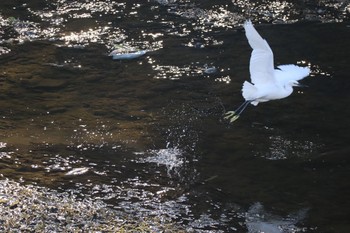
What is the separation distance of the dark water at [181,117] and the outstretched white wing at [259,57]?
2.64ft

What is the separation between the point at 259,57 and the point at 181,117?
5.13 feet

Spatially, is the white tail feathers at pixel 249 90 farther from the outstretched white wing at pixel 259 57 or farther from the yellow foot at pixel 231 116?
the yellow foot at pixel 231 116

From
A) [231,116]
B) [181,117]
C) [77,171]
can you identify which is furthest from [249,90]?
[77,171]

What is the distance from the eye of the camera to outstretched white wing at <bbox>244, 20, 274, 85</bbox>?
4453mm

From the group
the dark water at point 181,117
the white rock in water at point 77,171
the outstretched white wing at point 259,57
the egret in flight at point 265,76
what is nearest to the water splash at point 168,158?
the dark water at point 181,117

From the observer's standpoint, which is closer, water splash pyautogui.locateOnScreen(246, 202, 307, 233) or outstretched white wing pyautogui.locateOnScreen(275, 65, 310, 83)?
water splash pyautogui.locateOnScreen(246, 202, 307, 233)

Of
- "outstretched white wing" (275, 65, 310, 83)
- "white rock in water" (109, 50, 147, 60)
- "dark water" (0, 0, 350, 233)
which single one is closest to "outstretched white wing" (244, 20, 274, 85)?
"outstretched white wing" (275, 65, 310, 83)

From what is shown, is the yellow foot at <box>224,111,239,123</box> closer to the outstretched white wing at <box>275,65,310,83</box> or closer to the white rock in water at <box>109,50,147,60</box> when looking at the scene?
the outstretched white wing at <box>275,65,310,83</box>

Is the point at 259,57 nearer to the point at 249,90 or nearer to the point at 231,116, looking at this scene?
the point at 249,90

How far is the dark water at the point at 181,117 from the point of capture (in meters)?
4.74

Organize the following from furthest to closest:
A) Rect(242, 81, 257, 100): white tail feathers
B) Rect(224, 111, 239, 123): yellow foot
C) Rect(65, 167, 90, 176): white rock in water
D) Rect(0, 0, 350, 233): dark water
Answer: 1. Rect(224, 111, 239, 123): yellow foot
2. Rect(65, 167, 90, 176): white rock in water
3. Rect(242, 81, 257, 100): white tail feathers
4. Rect(0, 0, 350, 233): dark water

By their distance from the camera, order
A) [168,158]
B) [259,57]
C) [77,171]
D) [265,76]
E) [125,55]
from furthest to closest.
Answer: [125,55], [168,158], [77,171], [265,76], [259,57]

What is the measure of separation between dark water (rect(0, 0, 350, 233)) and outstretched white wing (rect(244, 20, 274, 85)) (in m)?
0.81

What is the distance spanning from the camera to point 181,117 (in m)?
6.04
